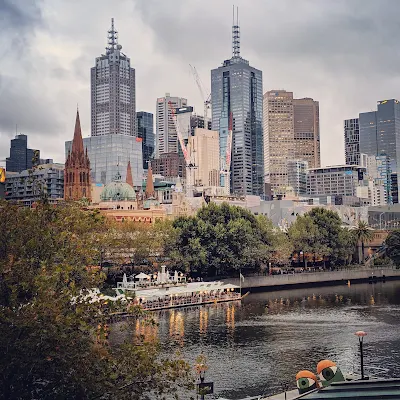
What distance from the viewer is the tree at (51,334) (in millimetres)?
30109

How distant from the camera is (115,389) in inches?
1201

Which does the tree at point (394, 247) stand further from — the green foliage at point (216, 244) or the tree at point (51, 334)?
the tree at point (51, 334)

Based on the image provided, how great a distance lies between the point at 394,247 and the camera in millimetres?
172375

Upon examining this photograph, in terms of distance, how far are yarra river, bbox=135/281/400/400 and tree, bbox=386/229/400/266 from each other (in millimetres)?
47157

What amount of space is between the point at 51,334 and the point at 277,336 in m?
54.4

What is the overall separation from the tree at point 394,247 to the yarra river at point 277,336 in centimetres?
4716

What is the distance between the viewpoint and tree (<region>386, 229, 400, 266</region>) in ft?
559

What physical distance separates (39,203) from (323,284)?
124608 millimetres

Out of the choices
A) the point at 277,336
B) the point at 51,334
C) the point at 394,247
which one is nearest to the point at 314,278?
the point at 394,247

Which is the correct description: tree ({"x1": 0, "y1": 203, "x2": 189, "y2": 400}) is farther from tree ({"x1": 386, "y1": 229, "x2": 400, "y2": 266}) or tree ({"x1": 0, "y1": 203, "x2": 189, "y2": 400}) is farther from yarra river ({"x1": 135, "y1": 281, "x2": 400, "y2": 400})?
tree ({"x1": 386, "y1": 229, "x2": 400, "y2": 266})

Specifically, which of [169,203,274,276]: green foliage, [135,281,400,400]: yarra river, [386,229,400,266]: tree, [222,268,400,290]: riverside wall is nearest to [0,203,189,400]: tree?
[135,281,400,400]: yarra river

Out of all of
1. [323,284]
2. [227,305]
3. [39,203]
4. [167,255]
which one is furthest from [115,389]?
[323,284]

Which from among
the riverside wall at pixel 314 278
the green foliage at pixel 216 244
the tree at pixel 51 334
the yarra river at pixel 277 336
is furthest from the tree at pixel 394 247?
the tree at pixel 51 334

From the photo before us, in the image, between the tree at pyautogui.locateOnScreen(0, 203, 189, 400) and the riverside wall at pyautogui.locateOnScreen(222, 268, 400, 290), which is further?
the riverside wall at pyautogui.locateOnScreen(222, 268, 400, 290)
